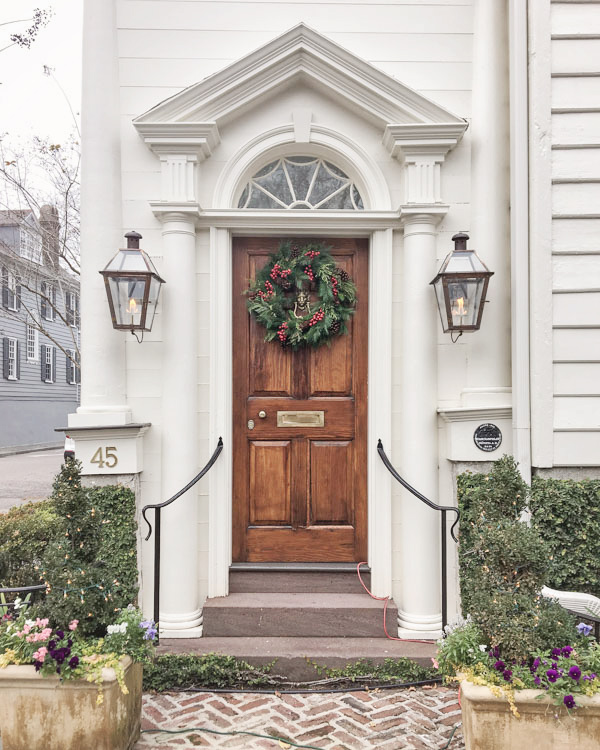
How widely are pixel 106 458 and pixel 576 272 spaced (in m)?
3.42

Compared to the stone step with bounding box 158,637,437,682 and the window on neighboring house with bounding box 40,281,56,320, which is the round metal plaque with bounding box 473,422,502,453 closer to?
the stone step with bounding box 158,637,437,682

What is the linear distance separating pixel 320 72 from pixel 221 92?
0.72 meters

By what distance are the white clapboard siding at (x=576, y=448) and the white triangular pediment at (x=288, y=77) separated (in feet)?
7.15

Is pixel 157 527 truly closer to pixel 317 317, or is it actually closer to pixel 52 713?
pixel 52 713

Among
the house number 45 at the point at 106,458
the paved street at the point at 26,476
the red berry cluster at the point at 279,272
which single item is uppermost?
the red berry cluster at the point at 279,272

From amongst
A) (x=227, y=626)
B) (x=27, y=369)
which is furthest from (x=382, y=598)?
(x=27, y=369)

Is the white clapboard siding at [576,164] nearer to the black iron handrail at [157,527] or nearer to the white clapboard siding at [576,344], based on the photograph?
the white clapboard siding at [576,344]

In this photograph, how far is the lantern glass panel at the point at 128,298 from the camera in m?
3.76

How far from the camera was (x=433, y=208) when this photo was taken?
13.2 ft

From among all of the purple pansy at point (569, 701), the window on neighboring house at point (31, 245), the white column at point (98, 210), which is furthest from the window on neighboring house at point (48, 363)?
the purple pansy at point (569, 701)

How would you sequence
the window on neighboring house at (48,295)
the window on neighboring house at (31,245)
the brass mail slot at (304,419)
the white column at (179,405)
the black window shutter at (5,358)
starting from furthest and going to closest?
the black window shutter at (5,358) < the window on neighboring house at (31,245) < the window on neighboring house at (48,295) < the brass mail slot at (304,419) < the white column at (179,405)

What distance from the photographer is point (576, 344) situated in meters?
3.85

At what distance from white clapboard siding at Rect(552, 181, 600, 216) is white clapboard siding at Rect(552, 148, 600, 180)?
59 millimetres

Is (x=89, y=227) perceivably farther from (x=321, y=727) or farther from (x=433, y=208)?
(x=321, y=727)
